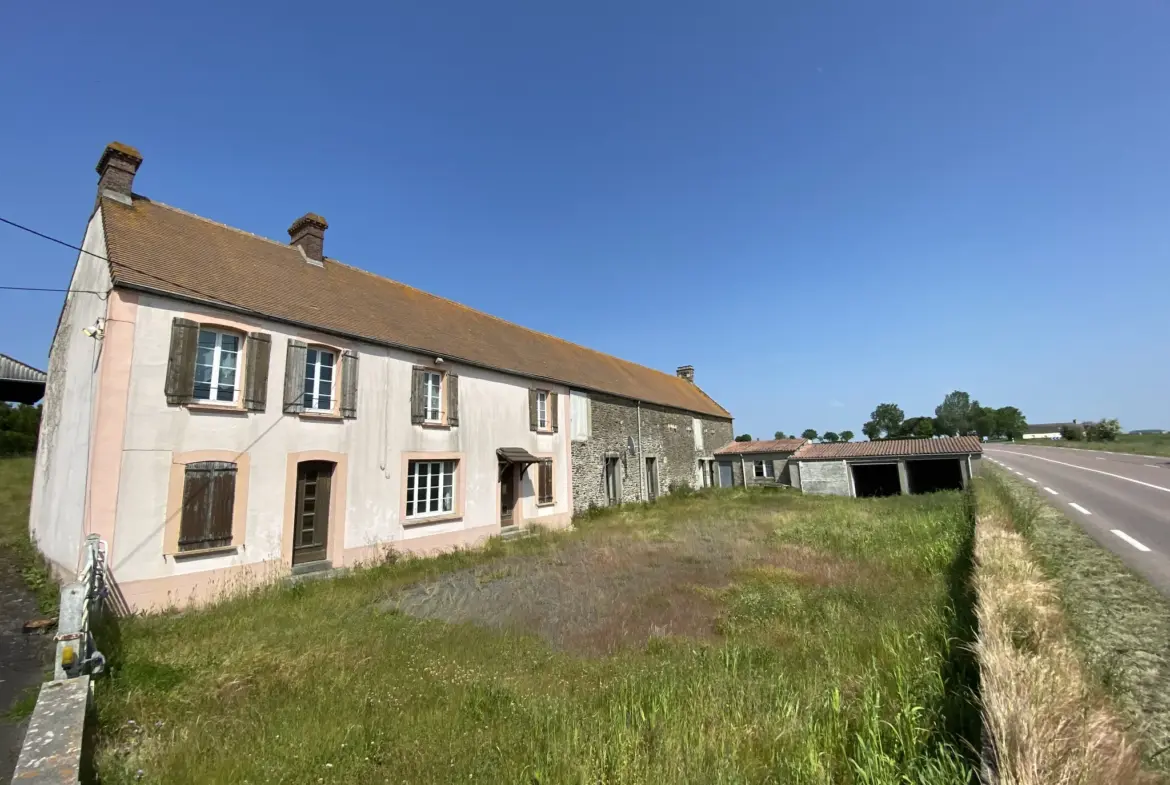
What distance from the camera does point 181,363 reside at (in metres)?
8.62

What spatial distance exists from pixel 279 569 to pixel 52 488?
550cm

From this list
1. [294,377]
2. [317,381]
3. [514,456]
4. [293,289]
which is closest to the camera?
[294,377]

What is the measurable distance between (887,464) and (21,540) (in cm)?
3348

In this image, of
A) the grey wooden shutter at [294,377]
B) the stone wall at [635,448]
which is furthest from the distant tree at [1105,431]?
the grey wooden shutter at [294,377]

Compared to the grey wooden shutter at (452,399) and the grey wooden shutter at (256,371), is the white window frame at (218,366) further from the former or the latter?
the grey wooden shutter at (452,399)

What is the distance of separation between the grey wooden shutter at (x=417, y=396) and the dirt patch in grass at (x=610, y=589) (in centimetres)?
392

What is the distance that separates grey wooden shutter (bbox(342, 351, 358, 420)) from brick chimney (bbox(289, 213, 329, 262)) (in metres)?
4.55

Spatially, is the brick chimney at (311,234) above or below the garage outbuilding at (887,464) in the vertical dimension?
above

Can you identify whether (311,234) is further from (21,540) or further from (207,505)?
(21,540)

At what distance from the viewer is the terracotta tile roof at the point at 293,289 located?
367 inches

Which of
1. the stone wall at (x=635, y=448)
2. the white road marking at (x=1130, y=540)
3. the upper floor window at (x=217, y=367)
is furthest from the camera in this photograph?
the stone wall at (x=635, y=448)

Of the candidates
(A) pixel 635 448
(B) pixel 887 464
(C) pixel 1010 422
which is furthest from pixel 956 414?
(A) pixel 635 448

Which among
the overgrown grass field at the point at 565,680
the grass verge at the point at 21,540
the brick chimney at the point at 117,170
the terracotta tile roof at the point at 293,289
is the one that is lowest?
the overgrown grass field at the point at 565,680

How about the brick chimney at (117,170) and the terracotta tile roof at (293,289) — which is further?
the brick chimney at (117,170)
